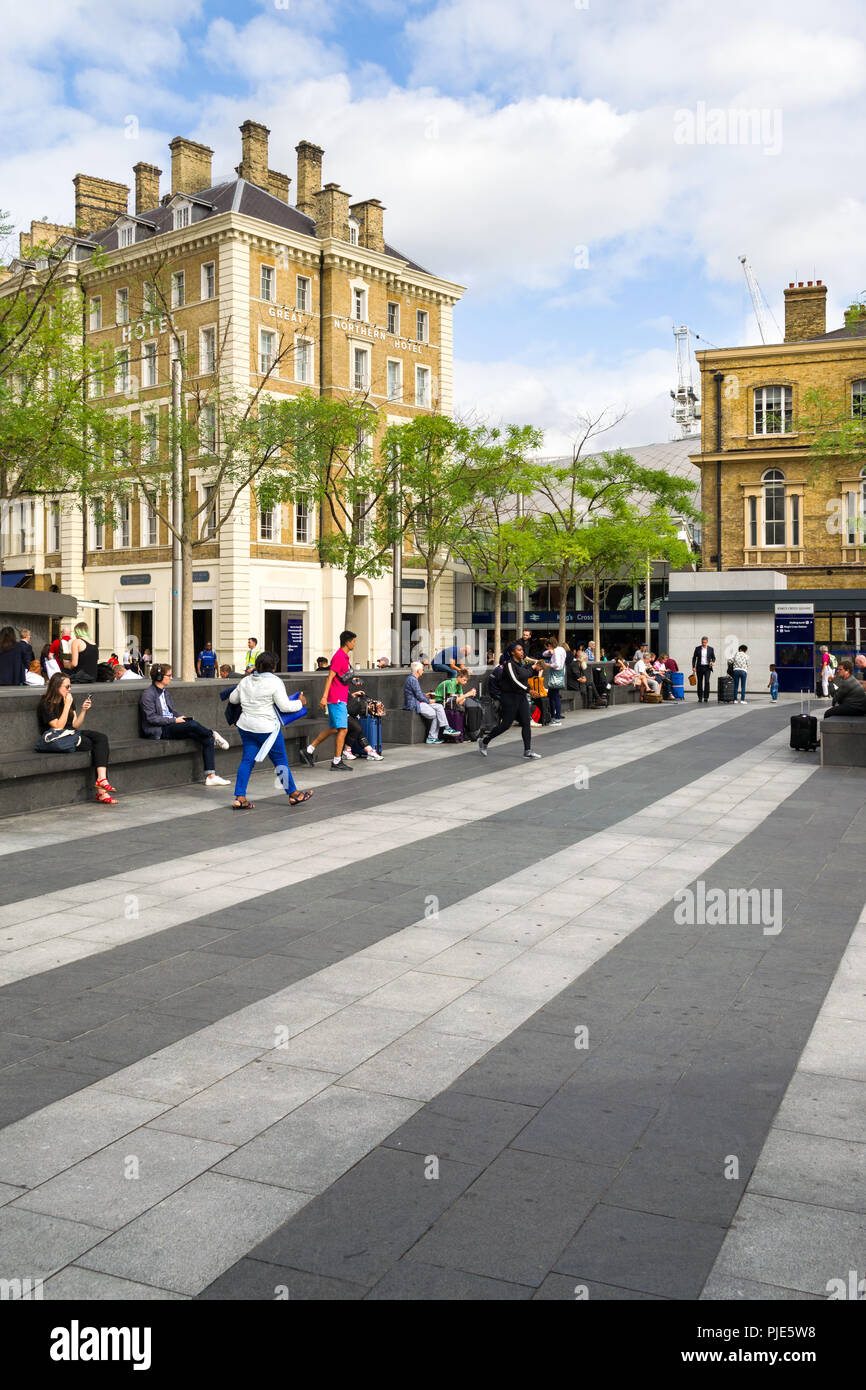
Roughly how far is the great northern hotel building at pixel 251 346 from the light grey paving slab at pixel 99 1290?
123 feet

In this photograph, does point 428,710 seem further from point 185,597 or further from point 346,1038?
point 346,1038

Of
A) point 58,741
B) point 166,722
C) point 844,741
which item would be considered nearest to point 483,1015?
point 58,741

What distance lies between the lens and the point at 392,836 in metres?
10.6

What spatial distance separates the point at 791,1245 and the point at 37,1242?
232 centimetres

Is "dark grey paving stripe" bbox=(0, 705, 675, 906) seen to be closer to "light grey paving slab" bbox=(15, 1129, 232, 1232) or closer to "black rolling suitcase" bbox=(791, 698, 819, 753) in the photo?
"light grey paving slab" bbox=(15, 1129, 232, 1232)

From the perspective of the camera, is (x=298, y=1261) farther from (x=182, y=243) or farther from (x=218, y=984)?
(x=182, y=243)

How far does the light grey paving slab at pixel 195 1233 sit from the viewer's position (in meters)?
3.40

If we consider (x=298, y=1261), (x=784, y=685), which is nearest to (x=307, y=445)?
(x=784, y=685)

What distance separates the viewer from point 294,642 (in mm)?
44938

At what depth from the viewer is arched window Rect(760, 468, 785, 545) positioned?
4816cm

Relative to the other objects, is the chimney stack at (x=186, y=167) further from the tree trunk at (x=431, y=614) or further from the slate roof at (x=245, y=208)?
the tree trunk at (x=431, y=614)

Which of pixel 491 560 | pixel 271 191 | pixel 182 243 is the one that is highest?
pixel 271 191

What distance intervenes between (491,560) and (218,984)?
42.9 m

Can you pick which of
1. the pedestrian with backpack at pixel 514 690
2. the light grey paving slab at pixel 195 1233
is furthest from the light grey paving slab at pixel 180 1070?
the pedestrian with backpack at pixel 514 690
